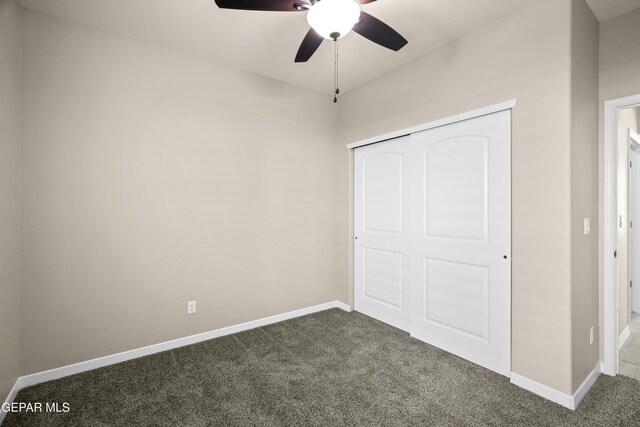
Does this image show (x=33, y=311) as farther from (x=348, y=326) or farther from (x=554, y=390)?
(x=554, y=390)

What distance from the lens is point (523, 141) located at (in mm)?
2123

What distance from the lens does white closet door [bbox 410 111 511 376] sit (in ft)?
7.44

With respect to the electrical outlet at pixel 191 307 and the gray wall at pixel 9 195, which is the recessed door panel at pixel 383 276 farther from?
the gray wall at pixel 9 195

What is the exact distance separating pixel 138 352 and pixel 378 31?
10.0 feet

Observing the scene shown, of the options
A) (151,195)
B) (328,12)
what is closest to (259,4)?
(328,12)

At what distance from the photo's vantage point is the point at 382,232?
3.35 metres

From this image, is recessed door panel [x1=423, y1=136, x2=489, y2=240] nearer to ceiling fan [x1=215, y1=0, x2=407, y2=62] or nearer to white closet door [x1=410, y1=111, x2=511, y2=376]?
white closet door [x1=410, y1=111, x2=511, y2=376]

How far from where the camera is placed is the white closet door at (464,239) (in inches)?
89.3

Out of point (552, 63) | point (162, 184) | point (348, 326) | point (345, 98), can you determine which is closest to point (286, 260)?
point (348, 326)

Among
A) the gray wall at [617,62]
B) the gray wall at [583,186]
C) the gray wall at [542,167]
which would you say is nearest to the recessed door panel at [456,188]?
the gray wall at [542,167]

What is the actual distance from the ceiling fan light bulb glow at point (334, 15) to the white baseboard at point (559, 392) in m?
2.56

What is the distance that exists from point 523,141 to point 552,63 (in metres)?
0.50

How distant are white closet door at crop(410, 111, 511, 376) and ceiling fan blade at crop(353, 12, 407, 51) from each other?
3.12ft

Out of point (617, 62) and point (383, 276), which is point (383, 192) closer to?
point (383, 276)
